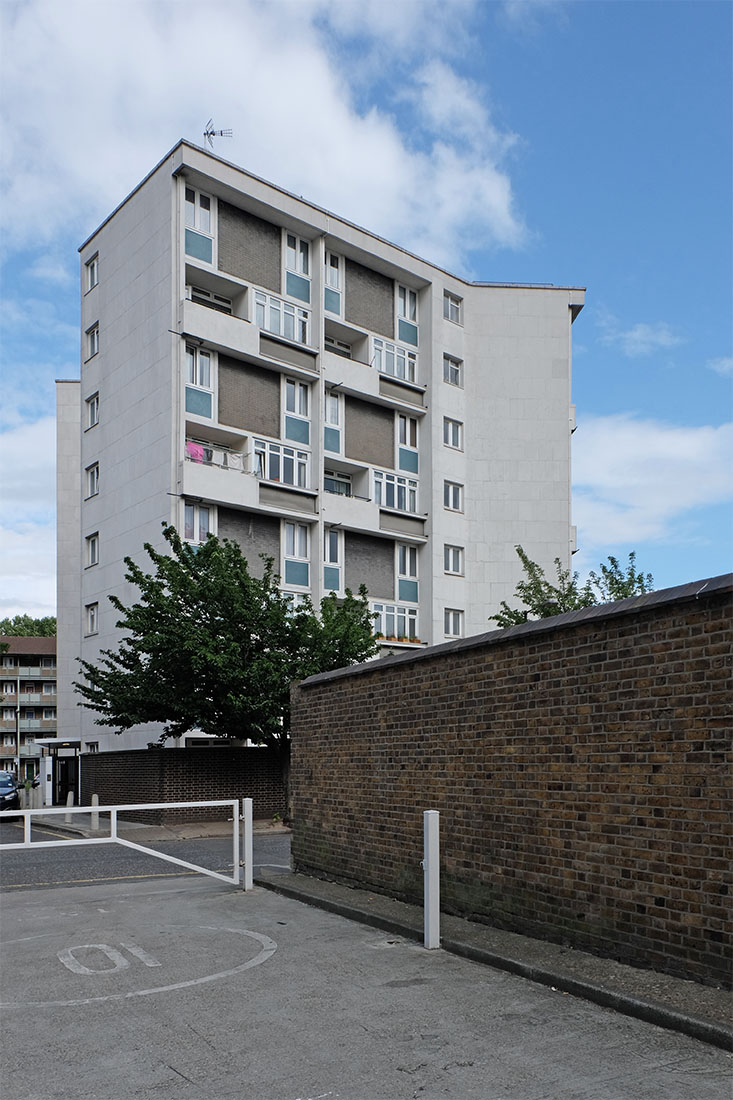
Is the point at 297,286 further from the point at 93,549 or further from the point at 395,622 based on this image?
the point at 395,622

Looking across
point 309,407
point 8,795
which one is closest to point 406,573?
point 309,407

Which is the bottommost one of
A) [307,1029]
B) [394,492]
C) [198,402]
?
[307,1029]

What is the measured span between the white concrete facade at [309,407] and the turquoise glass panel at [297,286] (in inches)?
3.2

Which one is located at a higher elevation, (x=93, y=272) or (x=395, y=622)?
(x=93, y=272)

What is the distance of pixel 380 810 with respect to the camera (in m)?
11.2

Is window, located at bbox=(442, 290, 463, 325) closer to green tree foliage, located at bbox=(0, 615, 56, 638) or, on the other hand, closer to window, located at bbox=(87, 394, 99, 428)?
window, located at bbox=(87, 394, 99, 428)

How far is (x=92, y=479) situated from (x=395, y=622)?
42.5 ft

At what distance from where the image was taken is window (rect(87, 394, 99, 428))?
1509 inches

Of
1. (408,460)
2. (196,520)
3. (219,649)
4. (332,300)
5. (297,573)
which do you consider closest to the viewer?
(219,649)

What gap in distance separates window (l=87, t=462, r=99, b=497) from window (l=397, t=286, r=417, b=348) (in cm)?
1341

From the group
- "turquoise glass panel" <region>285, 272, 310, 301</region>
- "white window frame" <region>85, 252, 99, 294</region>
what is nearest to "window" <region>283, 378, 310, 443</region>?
"turquoise glass panel" <region>285, 272, 310, 301</region>

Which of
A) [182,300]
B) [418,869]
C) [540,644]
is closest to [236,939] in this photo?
[418,869]

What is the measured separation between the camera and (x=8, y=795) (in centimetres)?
3353

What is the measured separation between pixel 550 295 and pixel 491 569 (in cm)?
1269
